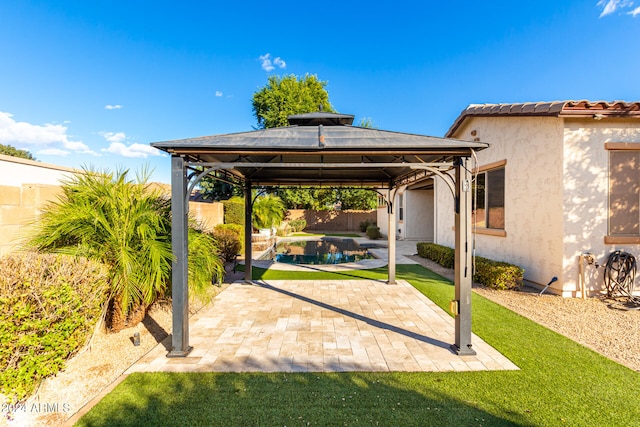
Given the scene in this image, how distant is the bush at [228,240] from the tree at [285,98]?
49.8ft

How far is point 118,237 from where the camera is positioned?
433 centimetres

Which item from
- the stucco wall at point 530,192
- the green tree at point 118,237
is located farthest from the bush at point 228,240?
the stucco wall at point 530,192

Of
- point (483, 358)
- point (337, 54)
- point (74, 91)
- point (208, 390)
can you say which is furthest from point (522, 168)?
point (74, 91)

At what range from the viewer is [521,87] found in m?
15.1

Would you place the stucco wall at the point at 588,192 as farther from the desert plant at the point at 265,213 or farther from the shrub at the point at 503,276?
the desert plant at the point at 265,213

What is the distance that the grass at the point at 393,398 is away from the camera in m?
2.71

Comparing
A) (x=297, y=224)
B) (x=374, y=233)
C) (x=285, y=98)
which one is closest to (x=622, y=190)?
(x=374, y=233)

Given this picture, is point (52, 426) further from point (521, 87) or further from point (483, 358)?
point (521, 87)

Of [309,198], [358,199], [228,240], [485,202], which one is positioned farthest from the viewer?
[358,199]

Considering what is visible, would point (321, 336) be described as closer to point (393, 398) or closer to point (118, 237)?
point (393, 398)

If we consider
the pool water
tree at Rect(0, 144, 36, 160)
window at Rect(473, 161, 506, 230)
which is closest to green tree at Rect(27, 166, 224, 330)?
window at Rect(473, 161, 506, 230)

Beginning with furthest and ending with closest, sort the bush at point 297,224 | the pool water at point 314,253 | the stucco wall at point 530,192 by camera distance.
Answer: the bush at point 297,224, the pool water at point 314,253, the stucco wall at point 530,192

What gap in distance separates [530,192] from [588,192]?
1122 millimetres

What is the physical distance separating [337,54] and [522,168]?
16.7m
